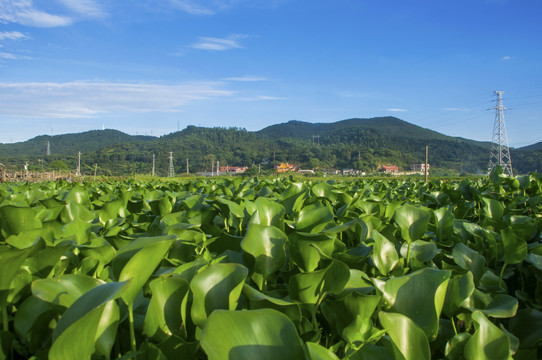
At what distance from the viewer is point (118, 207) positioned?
6.36 feet

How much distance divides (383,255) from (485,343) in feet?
1.58

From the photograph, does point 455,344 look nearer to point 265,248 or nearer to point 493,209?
point 265,248

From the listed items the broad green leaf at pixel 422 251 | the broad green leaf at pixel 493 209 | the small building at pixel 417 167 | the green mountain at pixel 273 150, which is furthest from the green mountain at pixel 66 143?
the broad green leaf at pixel 422 251

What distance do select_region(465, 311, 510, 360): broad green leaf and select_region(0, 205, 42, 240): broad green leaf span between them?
1.35m

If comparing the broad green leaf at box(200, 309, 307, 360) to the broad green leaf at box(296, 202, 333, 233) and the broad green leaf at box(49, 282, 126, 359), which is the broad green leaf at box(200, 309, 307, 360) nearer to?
the broad green leaf at box(49, 282, 126, 359)

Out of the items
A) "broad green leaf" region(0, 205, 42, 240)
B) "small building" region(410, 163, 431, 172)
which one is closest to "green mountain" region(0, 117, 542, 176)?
"small building" region(410, 163, 431, 172)

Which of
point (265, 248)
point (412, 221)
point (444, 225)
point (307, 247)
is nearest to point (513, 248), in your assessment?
point (412, 221)

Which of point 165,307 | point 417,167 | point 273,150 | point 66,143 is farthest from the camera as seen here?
point 66,143

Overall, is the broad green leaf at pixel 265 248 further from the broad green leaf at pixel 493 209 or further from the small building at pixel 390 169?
the small building at pixel 390 169

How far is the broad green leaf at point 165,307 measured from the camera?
72 cm

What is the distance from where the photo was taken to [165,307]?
740 mm

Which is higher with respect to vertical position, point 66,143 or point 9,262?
point 66,143

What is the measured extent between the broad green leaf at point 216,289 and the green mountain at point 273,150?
66003mm

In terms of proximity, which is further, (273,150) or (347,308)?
(273,150)
